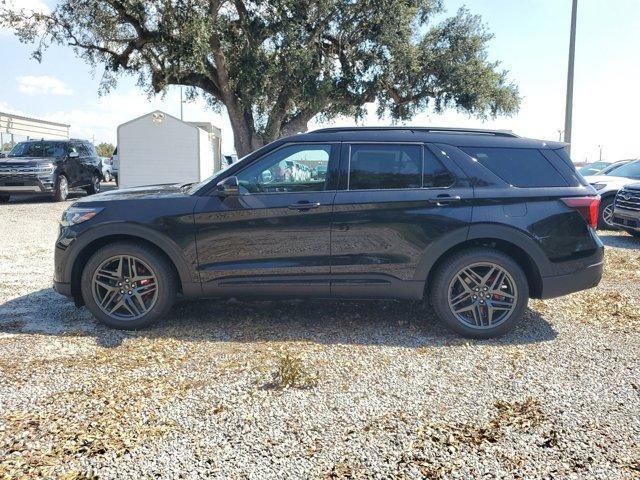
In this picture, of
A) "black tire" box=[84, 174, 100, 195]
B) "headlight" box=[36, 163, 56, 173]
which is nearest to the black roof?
"headlight" box=[36, 163, 56, 173]

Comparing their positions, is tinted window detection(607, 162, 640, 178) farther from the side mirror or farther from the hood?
the hood

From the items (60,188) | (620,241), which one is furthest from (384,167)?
(60,188)

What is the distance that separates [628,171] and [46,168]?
15.4 metres

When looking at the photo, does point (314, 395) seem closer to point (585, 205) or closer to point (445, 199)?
point (445, 199)

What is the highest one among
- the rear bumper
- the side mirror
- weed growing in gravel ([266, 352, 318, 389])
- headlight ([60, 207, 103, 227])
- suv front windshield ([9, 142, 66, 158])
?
suv front windshield ([9, 142, 66, 158])

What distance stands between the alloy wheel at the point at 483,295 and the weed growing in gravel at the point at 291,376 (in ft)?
5.03

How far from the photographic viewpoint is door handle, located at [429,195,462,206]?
4.36 m

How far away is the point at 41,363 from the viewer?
149 inches

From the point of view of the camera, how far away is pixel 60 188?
15680 millimetres

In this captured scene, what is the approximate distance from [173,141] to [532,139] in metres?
13.2

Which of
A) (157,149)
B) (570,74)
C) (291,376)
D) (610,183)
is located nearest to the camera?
(291,376)

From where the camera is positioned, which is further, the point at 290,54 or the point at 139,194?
the point at 290,54

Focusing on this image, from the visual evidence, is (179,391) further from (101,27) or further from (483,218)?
(101,27)

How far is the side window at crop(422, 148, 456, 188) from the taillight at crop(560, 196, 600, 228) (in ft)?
3.25
